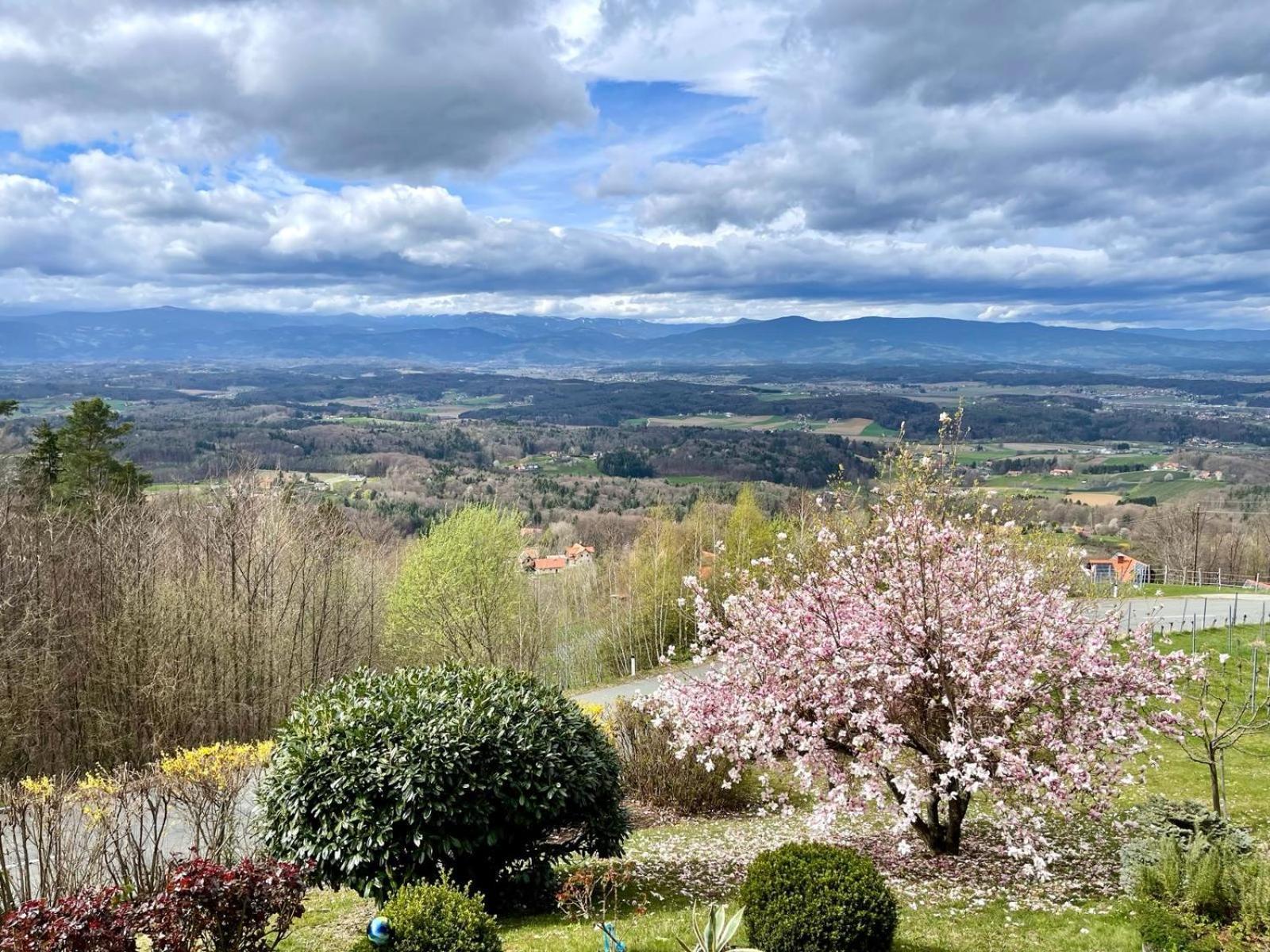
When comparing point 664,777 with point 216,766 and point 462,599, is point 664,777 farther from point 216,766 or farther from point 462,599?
point 462,599

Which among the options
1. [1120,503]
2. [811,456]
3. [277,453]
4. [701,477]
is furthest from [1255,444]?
[277,453]

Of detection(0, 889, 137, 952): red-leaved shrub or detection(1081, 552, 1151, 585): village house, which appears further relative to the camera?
detection(1081, 552, 1151, 585): village house

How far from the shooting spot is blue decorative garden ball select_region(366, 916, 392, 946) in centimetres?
623

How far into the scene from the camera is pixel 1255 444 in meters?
145

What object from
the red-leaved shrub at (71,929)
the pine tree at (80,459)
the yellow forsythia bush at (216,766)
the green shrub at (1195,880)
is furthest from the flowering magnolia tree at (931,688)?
the pine tree at (80,459)

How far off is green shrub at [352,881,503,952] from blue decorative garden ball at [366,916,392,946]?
0.14ft

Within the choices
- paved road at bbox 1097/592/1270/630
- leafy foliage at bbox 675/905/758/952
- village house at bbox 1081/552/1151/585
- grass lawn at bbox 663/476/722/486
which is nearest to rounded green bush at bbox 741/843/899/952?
leafy foliage at bbox 675/905/758/952

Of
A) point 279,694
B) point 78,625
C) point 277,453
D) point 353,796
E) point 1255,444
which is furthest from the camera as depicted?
point 1255,444

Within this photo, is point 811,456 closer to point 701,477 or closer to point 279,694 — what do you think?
point 701,477

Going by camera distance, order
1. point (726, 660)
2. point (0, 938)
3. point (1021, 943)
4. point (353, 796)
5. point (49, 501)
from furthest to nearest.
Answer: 1. point (49, 501)
2. point (726, 660)
3. point (353, 796)
4. point (1021, 943)
5. point (0, 938)

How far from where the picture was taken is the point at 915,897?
29.2 ft

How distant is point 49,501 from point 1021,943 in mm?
35126

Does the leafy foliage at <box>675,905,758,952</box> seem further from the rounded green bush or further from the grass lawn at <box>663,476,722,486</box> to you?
the grass lawn at <box>663,476,722,486</box>

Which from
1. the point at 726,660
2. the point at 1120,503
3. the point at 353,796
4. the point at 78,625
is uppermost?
the point at 726,660
